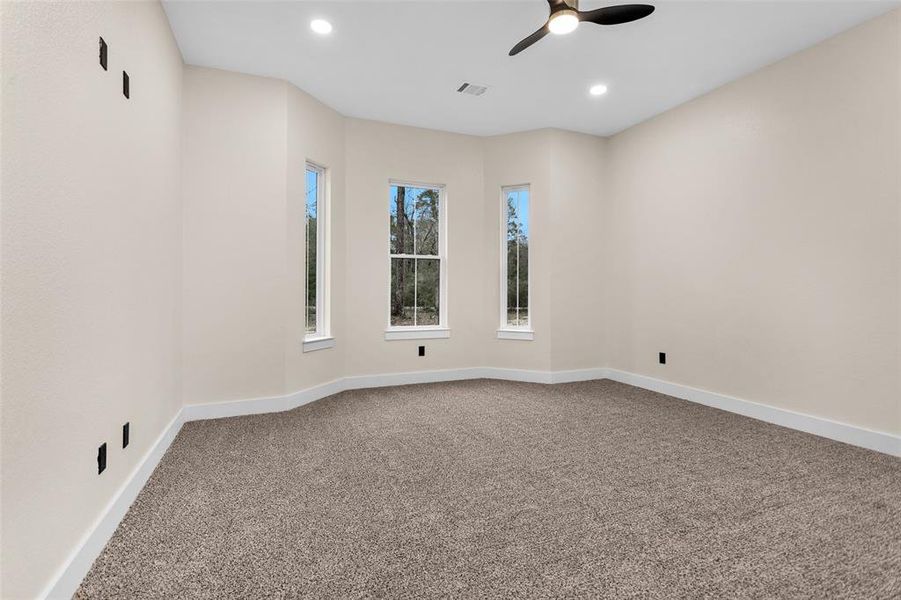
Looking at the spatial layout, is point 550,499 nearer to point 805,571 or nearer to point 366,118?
point 805,571

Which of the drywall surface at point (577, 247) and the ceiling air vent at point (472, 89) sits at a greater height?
the ceiling air vent at point (472, 89)

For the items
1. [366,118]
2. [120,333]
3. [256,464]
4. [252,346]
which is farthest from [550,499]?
[366,118]

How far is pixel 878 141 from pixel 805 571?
2870mm

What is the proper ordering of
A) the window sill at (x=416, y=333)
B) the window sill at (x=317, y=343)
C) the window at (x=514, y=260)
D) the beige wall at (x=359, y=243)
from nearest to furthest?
the beige wall at (x=359, y=243), the window sill at (x=317, y=343), the window sill at (x=416, y=333), the window at (x=514, y=260)

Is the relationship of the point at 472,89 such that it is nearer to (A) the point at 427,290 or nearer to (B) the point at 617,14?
(B) the point at 617,14

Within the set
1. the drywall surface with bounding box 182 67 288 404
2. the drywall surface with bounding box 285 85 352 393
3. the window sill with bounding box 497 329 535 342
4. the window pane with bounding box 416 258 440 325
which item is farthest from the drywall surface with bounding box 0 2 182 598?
the window sill with bounding box 497 329 535 342

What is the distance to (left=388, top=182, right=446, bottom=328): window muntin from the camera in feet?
16.9

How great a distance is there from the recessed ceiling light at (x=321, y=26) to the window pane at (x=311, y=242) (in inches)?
58.2

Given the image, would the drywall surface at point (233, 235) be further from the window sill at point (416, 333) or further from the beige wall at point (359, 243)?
the window sill at point (416, 333)

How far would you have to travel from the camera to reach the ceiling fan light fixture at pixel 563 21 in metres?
2.48

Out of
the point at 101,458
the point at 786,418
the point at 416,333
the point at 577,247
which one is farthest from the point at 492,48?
the point at 786,418

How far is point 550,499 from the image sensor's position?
2254mm

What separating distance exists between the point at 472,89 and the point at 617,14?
1761mm

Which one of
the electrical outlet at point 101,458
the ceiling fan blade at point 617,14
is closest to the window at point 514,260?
the ceiling fan blade at point 617,14
